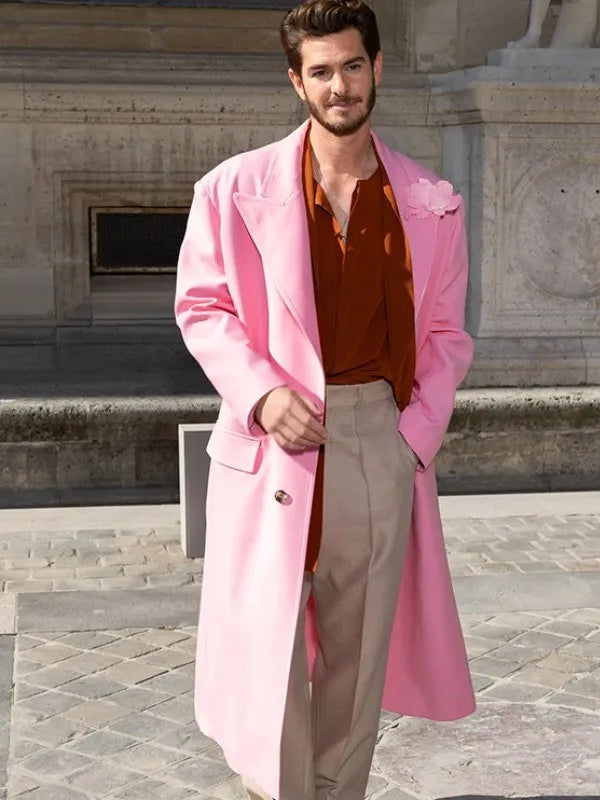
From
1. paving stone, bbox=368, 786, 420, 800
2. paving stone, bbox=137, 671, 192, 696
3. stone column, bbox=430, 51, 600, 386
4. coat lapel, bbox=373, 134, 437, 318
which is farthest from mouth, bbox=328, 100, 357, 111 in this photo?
stone column, bbox=430, 51, 600, 386

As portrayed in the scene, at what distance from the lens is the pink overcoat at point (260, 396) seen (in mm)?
3369

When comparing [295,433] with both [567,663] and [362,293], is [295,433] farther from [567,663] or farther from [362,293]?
[567,663]

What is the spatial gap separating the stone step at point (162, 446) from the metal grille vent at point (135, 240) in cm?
207

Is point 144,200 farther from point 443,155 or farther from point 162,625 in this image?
point 162,625

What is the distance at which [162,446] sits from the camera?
7977 mm

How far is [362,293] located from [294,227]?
0.66ft

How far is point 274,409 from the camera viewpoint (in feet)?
10.8

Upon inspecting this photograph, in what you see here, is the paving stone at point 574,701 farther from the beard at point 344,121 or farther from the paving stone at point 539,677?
the beard at point 344,121

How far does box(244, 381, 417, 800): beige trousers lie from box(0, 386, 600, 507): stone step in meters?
4.39

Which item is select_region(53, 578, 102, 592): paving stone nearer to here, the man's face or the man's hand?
the man's hand

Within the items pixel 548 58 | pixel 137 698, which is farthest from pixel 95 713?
pixel 548 58

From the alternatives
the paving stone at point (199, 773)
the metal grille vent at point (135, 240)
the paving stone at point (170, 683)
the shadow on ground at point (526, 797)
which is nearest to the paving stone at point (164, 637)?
the paving stone at point (170, 683)

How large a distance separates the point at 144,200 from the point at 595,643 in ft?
17.5

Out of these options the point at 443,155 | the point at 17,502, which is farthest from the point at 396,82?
the point at 17,502
